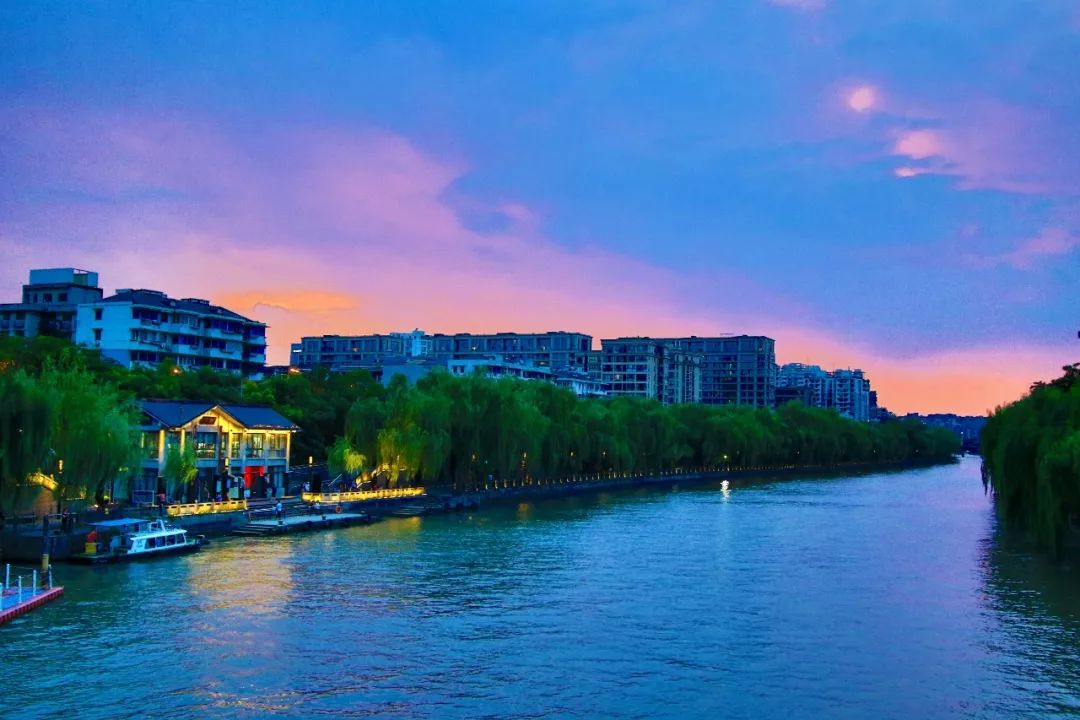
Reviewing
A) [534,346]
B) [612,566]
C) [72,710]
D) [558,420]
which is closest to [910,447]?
[534,346]

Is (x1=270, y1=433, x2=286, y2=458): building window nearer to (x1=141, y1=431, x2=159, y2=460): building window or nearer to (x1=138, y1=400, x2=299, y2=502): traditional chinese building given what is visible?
(x1=138, y1=400, x2=299, y2=502): traditional chinese building

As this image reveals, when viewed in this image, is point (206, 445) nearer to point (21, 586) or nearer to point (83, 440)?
point (83, 440)

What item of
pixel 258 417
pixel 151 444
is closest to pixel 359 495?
pixel 258 417

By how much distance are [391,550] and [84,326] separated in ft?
170

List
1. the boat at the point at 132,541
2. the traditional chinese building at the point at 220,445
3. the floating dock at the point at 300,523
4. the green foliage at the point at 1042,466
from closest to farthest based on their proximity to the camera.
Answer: the green foliage at the point at 1042,466
the boat at the point at 132,541
the floating dock at the point at 300,523
the traditional chinese building at the point at 220,445

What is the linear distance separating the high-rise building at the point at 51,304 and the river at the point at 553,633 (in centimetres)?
5498

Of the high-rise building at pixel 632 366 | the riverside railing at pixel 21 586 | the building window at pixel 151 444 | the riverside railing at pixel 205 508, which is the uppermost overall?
the high-rise building at pixel 632 366

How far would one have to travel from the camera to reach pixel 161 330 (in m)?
82.9

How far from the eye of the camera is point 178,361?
84562 millimetres

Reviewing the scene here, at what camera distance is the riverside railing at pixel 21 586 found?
2670cm

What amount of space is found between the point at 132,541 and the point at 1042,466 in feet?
101

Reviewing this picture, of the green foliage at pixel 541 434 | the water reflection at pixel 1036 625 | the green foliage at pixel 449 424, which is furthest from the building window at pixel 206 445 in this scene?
the water reflection at pixel 1036 625

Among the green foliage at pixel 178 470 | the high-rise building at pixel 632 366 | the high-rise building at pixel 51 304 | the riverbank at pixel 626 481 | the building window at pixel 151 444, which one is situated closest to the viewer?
the green foliage at pixel 178 470

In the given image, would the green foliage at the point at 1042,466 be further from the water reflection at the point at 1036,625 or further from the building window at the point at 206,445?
the building window at the point at 206,445
